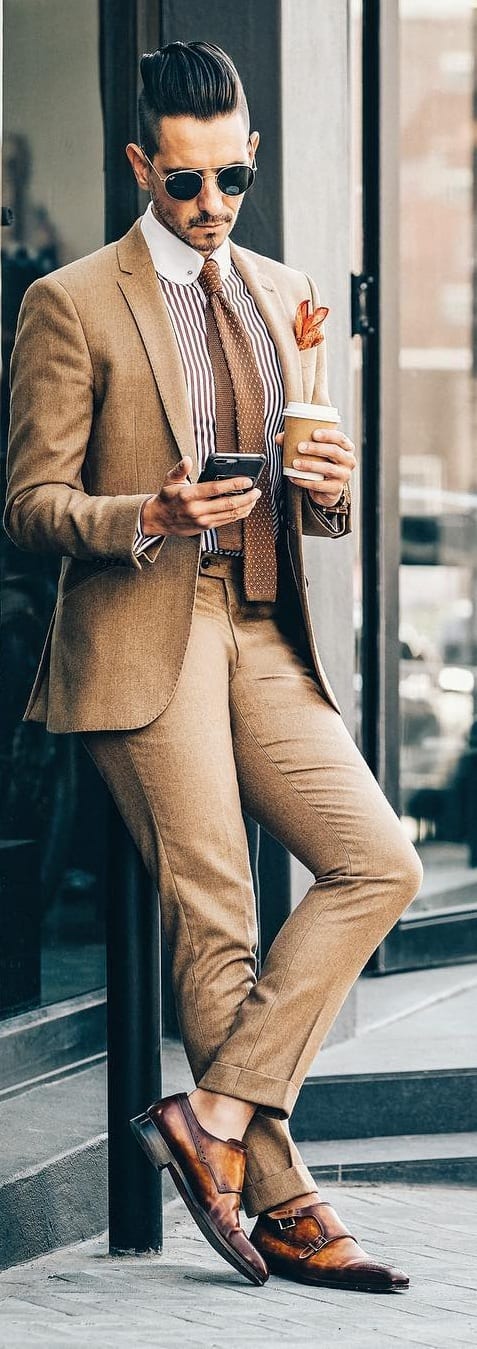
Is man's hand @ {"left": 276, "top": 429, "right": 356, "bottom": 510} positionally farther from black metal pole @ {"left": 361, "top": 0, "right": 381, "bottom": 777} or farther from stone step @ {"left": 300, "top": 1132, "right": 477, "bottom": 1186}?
black metal pole @ {"left": 361, "top": 0, "right": 381, "bottom": 777}

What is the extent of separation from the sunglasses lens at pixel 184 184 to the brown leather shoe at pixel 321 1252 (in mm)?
1817

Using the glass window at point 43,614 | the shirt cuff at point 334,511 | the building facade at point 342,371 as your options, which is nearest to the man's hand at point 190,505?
the shirt cuff at point 334,511

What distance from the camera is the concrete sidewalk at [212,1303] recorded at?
3148 mm

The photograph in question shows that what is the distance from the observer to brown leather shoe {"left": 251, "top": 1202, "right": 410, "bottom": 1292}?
3301 millimetres

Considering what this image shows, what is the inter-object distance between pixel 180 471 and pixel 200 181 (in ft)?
1.88

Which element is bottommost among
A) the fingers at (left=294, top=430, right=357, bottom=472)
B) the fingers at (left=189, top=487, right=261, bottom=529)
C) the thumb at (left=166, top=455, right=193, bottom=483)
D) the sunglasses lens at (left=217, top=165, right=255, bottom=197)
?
the fingers at (left=189, top=487, right=261, bottom=529)

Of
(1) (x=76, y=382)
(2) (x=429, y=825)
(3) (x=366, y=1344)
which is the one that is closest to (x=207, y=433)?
(1) (x=76, y=382)

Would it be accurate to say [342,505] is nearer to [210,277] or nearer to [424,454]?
[210,277]

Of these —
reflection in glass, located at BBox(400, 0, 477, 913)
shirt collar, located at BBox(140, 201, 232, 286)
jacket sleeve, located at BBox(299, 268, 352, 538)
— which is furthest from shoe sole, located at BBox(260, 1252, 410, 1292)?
reflection in glass, located at BBox(400, 0, 477, 913)

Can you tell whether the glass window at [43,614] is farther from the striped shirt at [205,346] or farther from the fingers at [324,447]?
the fingers at [324,447]

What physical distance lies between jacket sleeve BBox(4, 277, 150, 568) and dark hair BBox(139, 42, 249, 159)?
35cm

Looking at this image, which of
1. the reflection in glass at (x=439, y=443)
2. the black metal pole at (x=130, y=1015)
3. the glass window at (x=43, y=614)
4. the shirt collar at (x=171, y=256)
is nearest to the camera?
the shirt collar at (x=171, y=256)

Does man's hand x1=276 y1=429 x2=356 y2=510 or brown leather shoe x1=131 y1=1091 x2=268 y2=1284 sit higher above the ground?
man's hand x1=276 y1=429 x2=356 y2=510

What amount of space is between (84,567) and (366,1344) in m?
1.43
